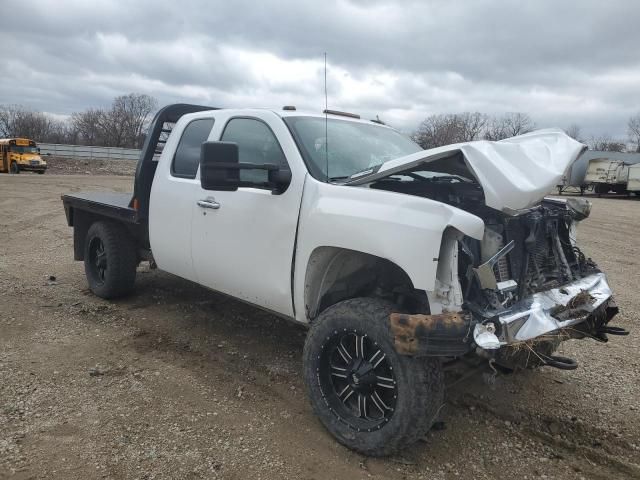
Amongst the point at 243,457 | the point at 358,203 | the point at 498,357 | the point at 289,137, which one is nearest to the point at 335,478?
the point at 243,457

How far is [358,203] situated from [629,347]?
10.8ft

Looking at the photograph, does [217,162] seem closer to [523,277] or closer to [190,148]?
[190,148]

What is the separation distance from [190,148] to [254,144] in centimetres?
88

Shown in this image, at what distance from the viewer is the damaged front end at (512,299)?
8.54ft

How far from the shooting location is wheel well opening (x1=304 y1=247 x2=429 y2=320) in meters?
3.21

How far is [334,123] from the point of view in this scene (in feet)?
13.6

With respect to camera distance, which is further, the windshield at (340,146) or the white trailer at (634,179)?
the white trailer at (634,179)

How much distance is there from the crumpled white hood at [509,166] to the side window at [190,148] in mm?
1772

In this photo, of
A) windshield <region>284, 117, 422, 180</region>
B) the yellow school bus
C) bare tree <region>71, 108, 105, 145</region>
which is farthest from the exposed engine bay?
bare tree <region>71, 108, 105, 145</region>

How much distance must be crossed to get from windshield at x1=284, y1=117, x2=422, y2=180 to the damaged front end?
987mm

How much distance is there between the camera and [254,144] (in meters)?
3.98

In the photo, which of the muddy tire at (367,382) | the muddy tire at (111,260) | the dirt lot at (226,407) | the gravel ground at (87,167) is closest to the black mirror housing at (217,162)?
the muddy tire at (367,382)

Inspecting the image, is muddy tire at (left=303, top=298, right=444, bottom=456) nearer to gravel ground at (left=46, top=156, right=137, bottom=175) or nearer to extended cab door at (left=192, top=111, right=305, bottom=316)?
extended cab door at (left=192, top=111, right=305, bottom=316)

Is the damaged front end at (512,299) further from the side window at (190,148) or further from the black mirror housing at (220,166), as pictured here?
the side window at (190,148)
